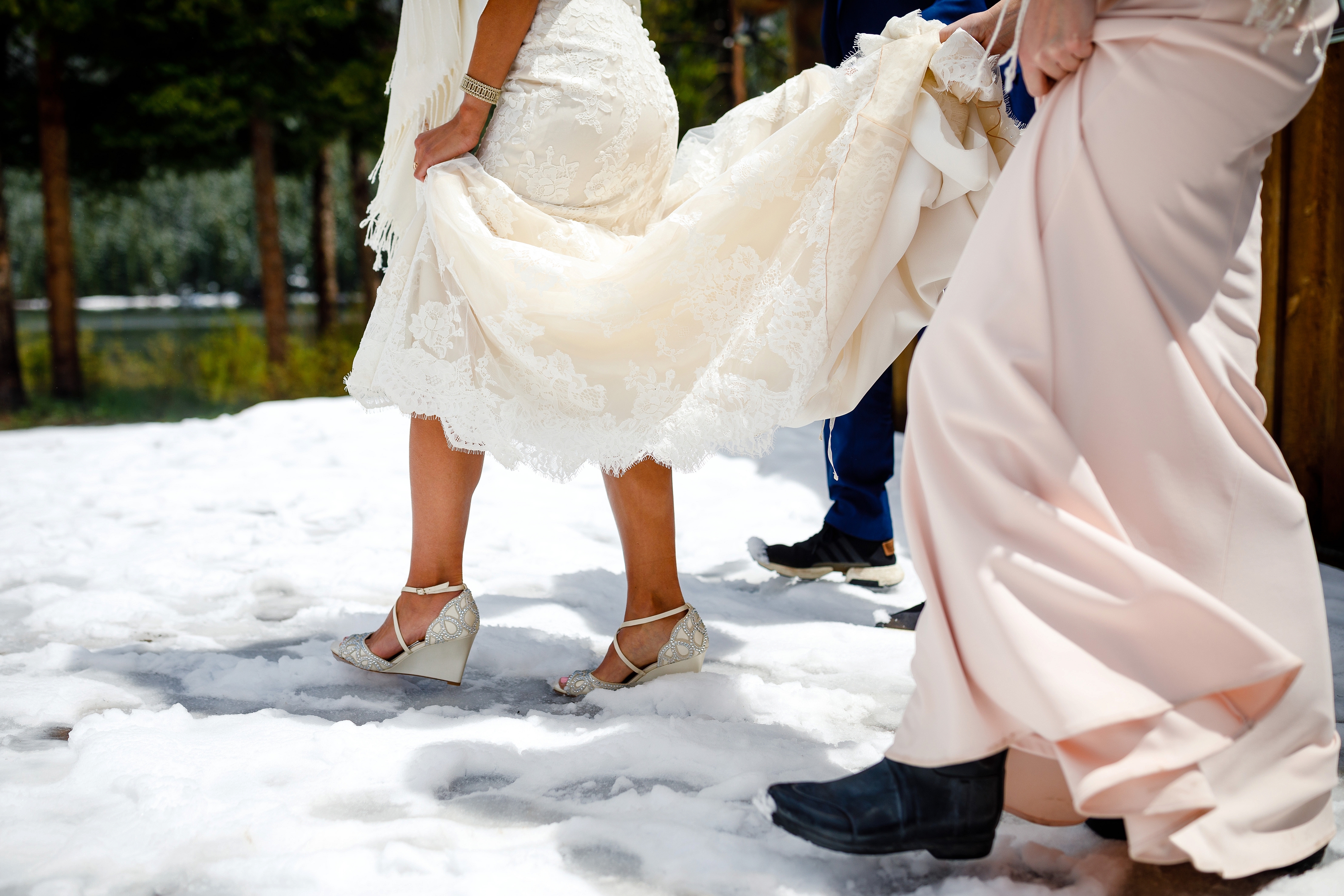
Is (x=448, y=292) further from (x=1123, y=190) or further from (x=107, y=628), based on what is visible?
(x=107, y=628)

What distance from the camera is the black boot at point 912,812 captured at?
1.28m

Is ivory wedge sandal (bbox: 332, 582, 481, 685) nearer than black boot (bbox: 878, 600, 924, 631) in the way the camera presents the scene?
Yes

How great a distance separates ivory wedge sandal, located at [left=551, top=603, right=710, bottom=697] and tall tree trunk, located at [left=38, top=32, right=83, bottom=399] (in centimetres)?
849

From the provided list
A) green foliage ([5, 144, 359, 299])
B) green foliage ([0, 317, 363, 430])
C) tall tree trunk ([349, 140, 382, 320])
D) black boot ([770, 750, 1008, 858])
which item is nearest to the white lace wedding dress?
black boot ([770, 750, 1008, 858])

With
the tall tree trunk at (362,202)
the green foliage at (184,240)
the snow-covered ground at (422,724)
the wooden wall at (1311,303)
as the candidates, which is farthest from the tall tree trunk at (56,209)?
the green foliage at (184,240)

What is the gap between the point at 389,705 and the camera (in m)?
1.99

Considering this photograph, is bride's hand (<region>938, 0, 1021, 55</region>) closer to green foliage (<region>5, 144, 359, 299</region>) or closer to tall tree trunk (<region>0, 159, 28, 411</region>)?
tall tree trunk (<region>0, 159, 28, 411</region>)

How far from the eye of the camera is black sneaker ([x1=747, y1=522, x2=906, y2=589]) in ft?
9.50

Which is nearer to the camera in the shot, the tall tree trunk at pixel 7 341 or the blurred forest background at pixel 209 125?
the blurred forest background at pixel 209 125

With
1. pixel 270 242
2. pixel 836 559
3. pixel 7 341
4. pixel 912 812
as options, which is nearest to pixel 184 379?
pixel 7 341

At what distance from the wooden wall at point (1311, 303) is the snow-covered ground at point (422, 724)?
26.0 inches

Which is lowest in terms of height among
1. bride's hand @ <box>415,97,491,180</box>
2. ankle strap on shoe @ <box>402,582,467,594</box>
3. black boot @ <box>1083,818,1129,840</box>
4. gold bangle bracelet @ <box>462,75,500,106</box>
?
black boot @ <box>1083,818,1129,840</box>

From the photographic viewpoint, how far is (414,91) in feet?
6.75

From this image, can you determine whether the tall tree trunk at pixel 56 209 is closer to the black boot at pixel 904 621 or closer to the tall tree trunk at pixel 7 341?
the tall tree trunk at pixel 7 341
